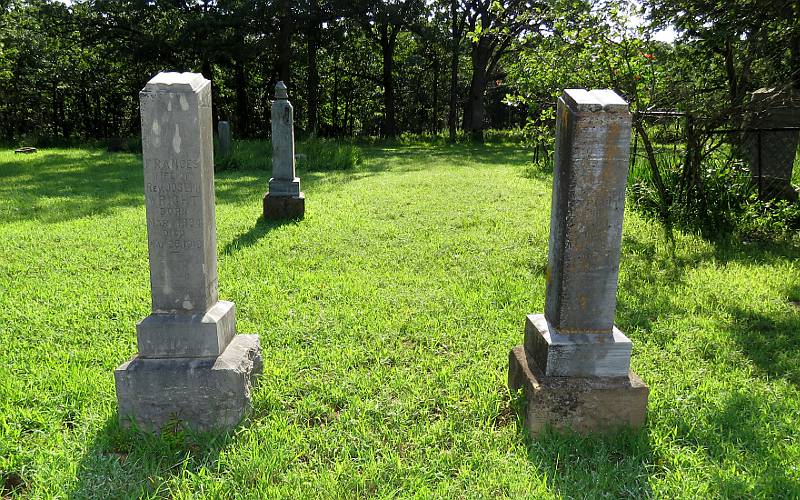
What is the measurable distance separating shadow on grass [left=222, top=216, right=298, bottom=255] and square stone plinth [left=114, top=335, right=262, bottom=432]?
136 inches

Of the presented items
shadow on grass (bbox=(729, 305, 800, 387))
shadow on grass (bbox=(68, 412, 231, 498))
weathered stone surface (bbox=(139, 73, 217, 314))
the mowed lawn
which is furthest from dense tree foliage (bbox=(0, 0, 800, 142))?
shadow on grass (bbox=(68, 412, 231, 498))

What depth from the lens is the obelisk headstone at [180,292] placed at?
2.69 meters

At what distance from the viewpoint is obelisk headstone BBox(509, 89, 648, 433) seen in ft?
8.65

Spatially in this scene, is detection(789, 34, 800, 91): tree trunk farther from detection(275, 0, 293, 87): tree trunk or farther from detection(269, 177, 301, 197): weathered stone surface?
detection(275, 0, 293, 87): tree trunk

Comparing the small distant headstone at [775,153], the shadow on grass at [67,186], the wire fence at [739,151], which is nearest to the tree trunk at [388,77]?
the shadow on grass at [67,186]

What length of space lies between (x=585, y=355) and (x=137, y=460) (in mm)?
2218

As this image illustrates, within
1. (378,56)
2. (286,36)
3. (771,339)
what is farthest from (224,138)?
(378,56)

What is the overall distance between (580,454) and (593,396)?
0.95 ft

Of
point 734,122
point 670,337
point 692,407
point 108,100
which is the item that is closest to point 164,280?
point 692,407

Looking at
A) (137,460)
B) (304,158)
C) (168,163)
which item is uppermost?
(304,158)

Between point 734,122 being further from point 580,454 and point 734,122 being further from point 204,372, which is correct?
point 204,372

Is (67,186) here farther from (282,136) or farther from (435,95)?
(435,95)

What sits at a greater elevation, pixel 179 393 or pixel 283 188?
pixel 283 188

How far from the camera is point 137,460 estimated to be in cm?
256
